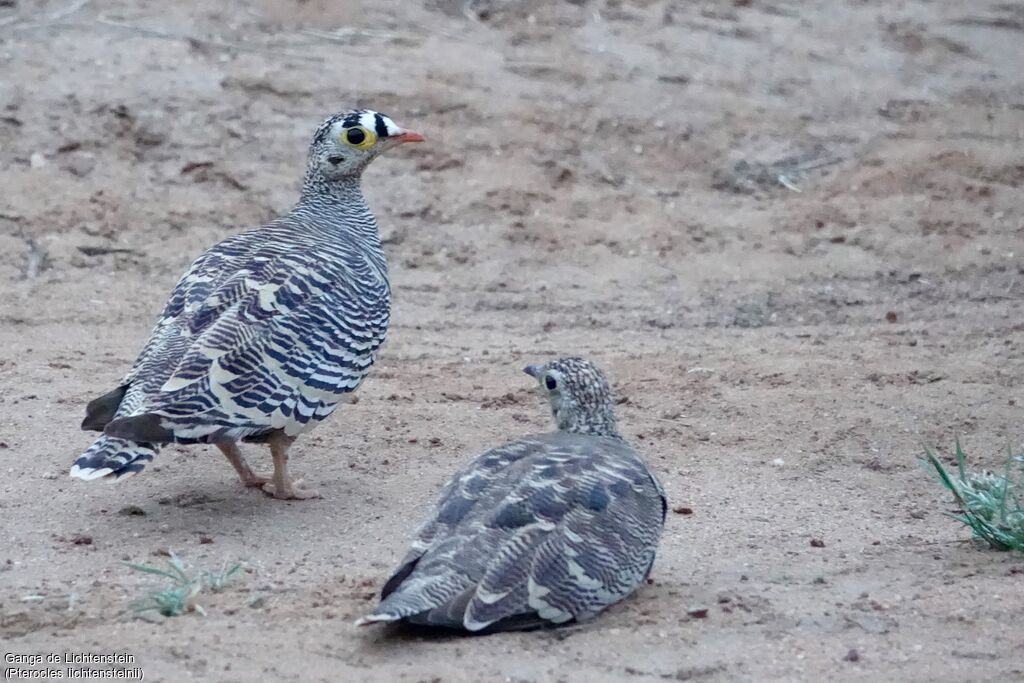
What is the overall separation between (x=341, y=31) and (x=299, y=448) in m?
5.73

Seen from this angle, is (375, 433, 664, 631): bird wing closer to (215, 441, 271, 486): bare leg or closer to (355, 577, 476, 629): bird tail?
(355, 577, 476, 629): bird tail

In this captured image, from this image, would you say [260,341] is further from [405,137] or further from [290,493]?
[405,137]

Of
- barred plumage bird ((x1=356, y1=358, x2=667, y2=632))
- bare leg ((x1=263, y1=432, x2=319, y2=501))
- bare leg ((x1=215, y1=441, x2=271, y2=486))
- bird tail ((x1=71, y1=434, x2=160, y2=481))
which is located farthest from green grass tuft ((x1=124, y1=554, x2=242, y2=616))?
bare leg ((x1=215, y1=441, x2=271, y2=486))

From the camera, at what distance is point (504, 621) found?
5.15m

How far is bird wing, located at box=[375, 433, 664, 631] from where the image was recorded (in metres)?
5.08

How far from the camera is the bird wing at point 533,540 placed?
5.08 meters

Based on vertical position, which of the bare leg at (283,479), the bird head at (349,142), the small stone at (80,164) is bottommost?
the bare leg at (283,479)

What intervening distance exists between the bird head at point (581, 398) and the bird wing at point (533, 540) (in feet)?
1.14

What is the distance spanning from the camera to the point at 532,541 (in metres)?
5.32

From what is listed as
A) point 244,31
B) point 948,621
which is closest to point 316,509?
point 948,621

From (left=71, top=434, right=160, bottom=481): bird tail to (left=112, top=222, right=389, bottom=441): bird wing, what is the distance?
7.1 inches

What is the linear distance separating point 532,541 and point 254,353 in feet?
6.16

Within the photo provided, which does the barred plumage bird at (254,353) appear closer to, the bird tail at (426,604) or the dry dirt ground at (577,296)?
the dry dirt ground at (577,296)

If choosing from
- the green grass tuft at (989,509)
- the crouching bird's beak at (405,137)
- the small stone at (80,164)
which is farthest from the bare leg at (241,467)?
the small stone at (80,164)
